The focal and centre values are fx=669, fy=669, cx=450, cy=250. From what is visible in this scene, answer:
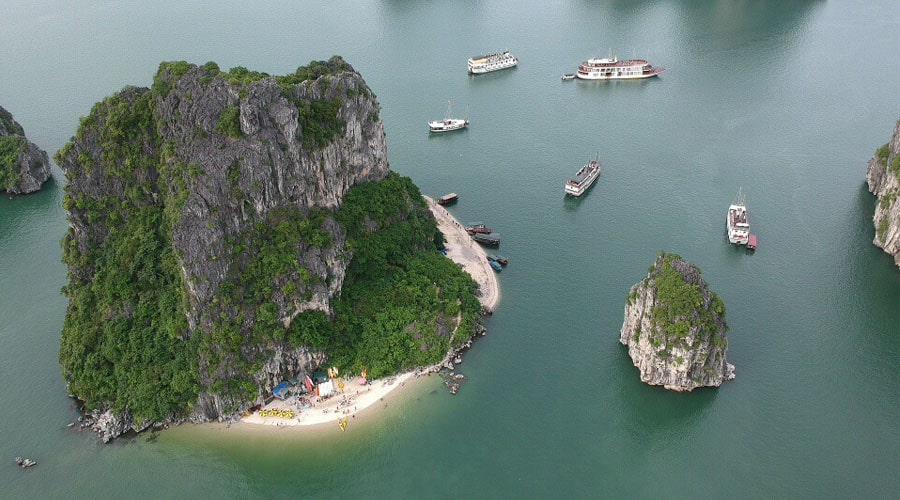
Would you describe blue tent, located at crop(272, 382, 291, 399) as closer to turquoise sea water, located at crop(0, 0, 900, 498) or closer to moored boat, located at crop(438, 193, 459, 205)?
turquoise sea water, located at crop(0, 0, 900, 498)

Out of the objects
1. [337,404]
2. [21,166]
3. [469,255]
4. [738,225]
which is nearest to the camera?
[337,404]

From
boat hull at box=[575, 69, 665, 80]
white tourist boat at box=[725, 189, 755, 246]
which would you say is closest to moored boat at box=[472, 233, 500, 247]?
white tourist boat at box=[725, 189, 755, 246]

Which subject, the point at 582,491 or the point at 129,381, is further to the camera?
the point at 129,381

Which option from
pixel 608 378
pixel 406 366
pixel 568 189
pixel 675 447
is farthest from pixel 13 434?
pixel 568 189

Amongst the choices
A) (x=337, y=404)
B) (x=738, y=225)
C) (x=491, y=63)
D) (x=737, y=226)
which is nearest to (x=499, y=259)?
(x=337, y=404)

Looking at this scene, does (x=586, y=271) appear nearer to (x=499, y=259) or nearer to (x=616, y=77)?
(x=499, y=259)

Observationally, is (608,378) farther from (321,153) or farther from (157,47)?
(157,47)
